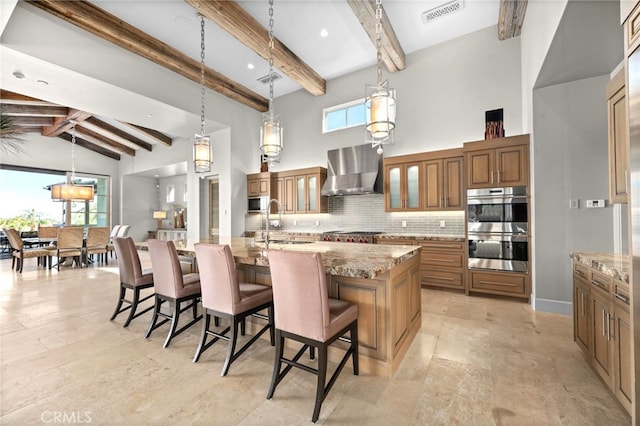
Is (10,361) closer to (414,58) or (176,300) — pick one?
(176,300)

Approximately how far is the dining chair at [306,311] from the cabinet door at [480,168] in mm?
3199

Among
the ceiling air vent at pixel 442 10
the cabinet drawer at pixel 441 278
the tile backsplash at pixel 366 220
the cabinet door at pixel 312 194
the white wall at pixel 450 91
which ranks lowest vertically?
the cabinet drawer at pixel 441 278

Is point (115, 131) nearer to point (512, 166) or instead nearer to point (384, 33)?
point (384, 33)

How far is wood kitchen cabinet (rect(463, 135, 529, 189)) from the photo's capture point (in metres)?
3.70

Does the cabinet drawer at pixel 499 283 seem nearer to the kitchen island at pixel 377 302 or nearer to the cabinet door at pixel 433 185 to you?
the cabinet door at pixel 433 185

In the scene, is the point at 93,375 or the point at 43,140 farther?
the point at 43,140

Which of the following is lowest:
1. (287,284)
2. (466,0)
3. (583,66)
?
(287,284)

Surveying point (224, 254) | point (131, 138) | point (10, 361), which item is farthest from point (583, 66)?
point (131, 138)

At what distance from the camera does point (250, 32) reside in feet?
13.1

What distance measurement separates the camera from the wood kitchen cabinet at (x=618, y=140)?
178cm

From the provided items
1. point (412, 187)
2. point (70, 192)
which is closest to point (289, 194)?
point (412, 187)

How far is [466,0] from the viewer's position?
389 cm

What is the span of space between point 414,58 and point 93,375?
6.23 m

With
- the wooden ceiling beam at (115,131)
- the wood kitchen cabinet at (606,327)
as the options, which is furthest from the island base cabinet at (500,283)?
the wooden ceiling beam at (115,131)
